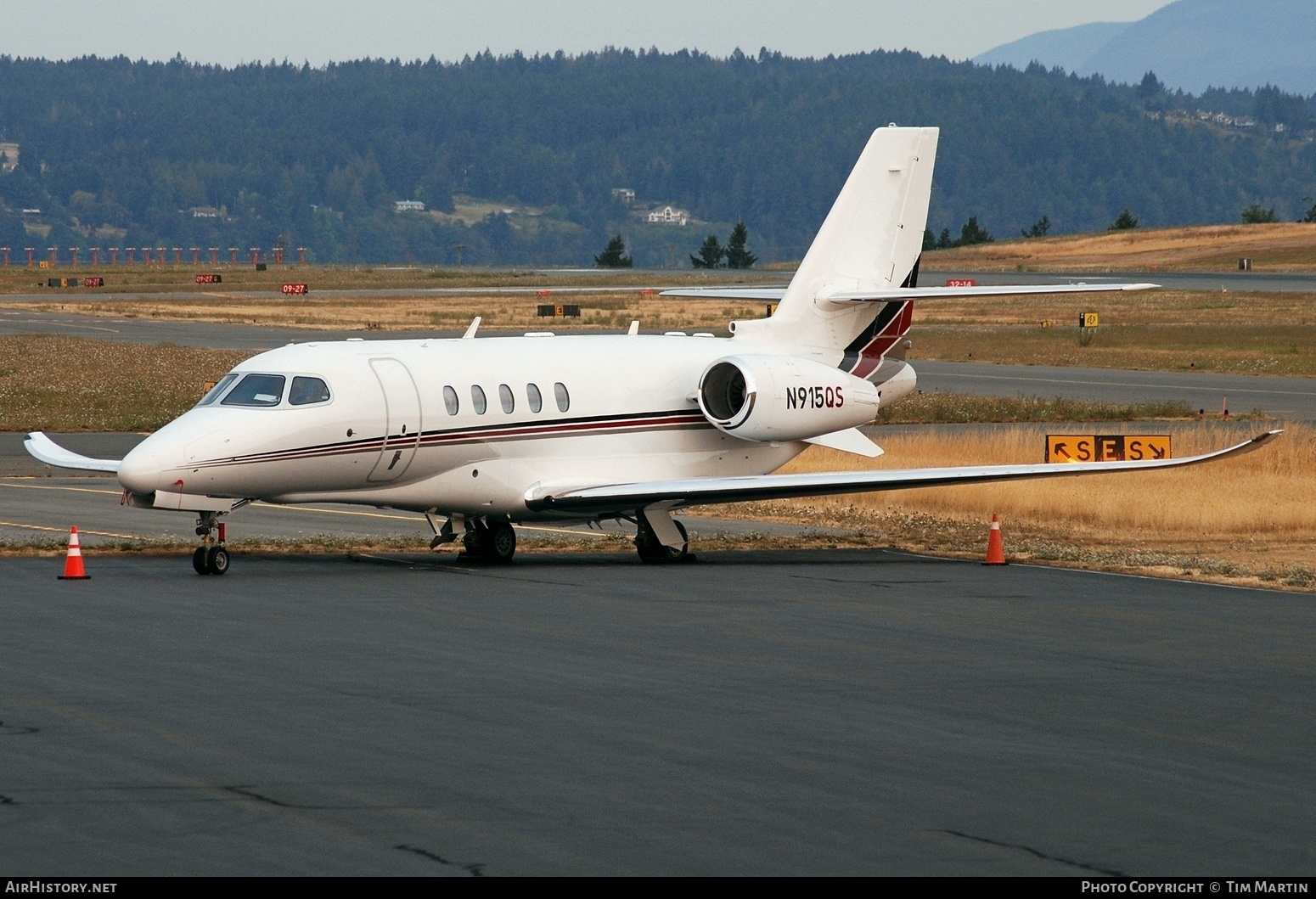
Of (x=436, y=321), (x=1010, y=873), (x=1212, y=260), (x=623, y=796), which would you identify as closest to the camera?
(x=1010, y=873)

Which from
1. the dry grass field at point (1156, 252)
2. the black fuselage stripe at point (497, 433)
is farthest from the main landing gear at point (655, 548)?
the dry grass field at point (1156, 252)

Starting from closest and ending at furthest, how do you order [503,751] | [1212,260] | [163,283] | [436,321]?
[503,751], [436,321], [163,283], [1212,260]

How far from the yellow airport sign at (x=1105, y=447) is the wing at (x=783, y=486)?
691 cm

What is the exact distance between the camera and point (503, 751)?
1245 cm

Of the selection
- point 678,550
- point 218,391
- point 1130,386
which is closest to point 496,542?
point 678,550

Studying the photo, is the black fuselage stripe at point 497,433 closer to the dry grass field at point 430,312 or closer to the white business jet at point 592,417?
the white business jet at point 592,417

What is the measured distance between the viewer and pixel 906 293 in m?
27.2

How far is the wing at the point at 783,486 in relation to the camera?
942 inches

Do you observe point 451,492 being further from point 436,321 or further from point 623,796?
point 436,321

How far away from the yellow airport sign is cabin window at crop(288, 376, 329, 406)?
13532 millimetres

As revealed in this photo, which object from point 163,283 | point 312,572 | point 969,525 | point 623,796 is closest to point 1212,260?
point 163,283

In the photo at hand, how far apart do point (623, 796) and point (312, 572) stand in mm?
12575

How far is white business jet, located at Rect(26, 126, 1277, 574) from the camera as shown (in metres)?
22.5

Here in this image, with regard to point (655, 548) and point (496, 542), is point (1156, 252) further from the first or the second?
point (496, 542)
